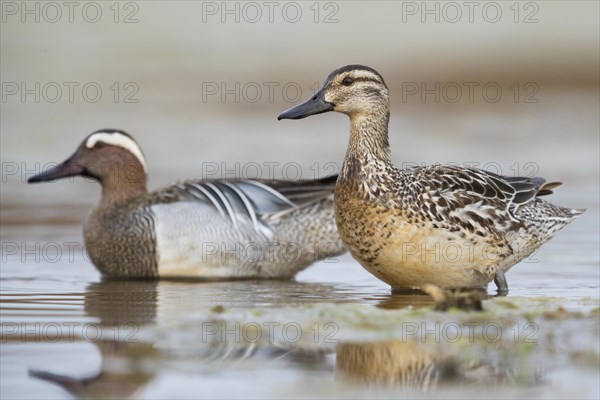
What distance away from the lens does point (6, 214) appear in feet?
37.6

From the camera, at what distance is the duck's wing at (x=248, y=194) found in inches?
364

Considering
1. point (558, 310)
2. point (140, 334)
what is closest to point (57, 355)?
point (140, 334)

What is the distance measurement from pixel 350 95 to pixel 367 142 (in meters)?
0.33

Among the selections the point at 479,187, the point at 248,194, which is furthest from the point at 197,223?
the point at 479,187

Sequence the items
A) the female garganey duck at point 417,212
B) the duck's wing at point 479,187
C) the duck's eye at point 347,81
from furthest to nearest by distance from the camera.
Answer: the duck's eye at point 347,81
the duck's wing at point 479,187
the female garganey duck at point 417,212

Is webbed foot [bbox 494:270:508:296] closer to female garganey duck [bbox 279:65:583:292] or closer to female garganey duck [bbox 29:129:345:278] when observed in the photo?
female garganey duck [bbox 279:65:583:292]

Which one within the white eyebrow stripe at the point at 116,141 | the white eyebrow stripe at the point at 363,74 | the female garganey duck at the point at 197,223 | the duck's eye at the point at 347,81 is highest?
the white eyebrow stripe at the point at 363,74

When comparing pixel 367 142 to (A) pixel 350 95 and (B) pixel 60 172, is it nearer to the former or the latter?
(A) pixel 350 95

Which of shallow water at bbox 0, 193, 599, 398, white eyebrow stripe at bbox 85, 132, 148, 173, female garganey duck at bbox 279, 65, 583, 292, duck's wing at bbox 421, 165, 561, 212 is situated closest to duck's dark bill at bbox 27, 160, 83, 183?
white eyebrow stripe at bbox 85, 132, 148, 173

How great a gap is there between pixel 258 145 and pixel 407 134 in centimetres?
200

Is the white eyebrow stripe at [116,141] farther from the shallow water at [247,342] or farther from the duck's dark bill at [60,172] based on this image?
the shallow water at [247,342]

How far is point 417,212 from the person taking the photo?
750cm

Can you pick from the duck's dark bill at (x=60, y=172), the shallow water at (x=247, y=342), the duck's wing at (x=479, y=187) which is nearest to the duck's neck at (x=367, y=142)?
the duck's wing at (x=479, y=187)

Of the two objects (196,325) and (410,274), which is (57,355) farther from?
(410,274)
